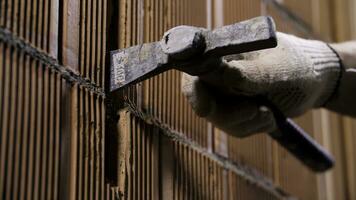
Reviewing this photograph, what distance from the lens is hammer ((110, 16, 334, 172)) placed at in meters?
1.11

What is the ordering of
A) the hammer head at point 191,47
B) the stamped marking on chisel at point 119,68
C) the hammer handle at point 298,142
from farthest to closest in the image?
1. the hammer handle at point 298,142
2. the stamped marking on chisel at point 119,68
3. the hammer head at point 191,47

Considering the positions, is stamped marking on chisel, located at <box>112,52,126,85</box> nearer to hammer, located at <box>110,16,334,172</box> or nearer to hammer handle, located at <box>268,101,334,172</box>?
hammer, located at <box>110,16,334,172</box>

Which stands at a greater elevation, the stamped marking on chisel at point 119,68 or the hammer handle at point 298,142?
the stamped marking on chisel at point 119,68

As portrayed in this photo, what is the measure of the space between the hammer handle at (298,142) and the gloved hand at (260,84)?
2 cm

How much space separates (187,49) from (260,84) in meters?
0.25

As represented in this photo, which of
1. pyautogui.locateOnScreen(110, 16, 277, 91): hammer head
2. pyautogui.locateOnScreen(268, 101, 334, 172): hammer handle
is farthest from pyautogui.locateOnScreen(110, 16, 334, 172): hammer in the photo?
pyautogui.locateOnScreen(268, 101, 334, 172): hammer handle

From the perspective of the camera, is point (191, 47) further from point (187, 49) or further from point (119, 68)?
point (119, 68)

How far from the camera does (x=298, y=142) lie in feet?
5.32

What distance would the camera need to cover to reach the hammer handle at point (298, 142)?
1544mm

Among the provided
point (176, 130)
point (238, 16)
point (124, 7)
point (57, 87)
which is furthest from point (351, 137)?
point (57, 87)

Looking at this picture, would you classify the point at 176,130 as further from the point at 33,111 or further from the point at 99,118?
the point at 33,111

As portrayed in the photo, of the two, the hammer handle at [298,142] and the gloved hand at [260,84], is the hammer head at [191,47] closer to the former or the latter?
the gloved hand at [260,84]

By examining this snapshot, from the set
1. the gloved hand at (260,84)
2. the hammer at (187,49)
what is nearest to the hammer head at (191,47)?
the hammer at (187,49)

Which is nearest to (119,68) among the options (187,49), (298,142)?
(187,49)
